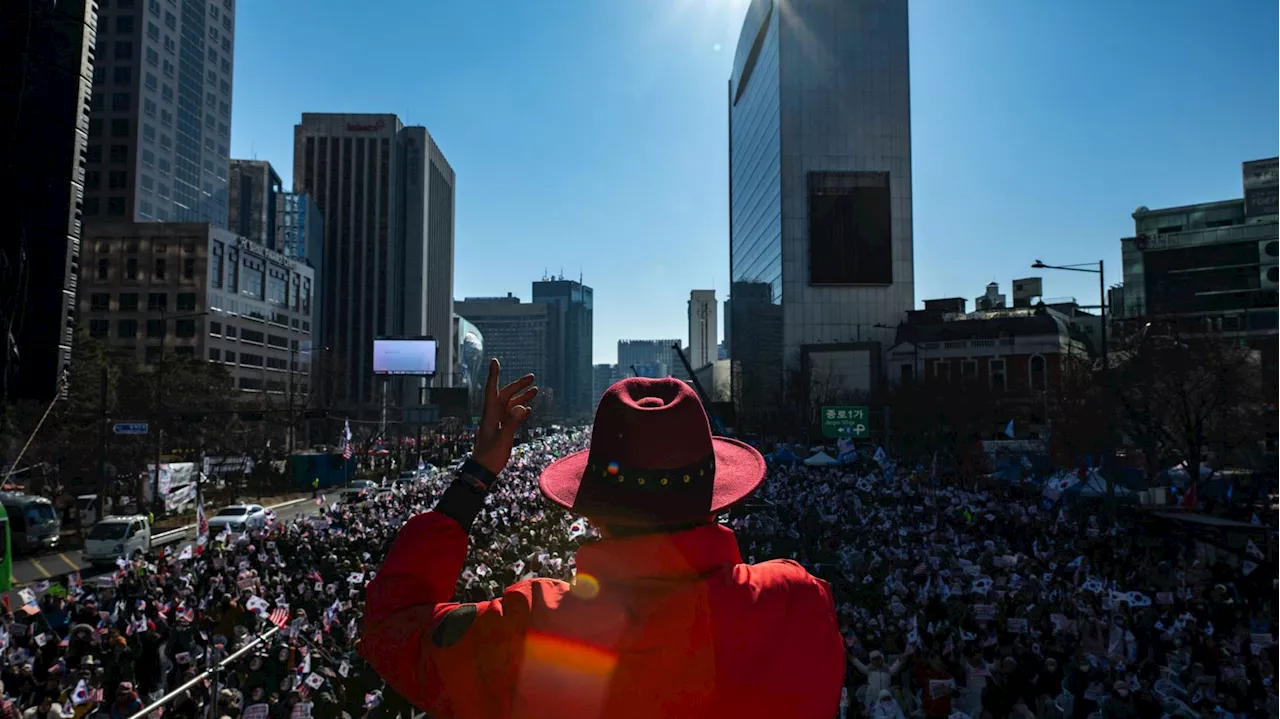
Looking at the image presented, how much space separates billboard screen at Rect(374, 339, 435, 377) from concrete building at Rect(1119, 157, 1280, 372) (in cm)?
6532

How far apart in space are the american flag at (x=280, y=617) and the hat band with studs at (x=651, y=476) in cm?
1036

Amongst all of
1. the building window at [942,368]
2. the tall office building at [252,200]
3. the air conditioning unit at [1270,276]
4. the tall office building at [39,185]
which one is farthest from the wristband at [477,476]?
the tall office building at [252,200]

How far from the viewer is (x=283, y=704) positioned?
8.38 metres

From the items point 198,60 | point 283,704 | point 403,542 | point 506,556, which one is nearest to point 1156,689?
point 283,704

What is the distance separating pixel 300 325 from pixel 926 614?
85.9 metres

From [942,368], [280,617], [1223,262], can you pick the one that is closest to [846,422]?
[280,617]

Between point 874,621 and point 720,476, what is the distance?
1100cm

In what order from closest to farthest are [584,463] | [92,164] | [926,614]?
[584,463] → [926,614] → [92,164]

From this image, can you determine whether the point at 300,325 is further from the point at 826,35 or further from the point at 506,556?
the point at 506,556

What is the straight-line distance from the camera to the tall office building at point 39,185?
18.7ft

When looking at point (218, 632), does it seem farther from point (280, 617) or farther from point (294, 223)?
point (294, 223)

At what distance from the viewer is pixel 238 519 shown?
2739cm

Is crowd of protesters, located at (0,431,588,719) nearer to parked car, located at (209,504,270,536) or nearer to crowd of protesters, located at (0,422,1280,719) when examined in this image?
crowd of protesters, located at (0,422,1280,719)

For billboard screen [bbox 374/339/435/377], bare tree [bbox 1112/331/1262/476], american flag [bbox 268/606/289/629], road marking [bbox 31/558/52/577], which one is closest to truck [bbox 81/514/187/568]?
road marking [bbox 31/558/52/577]
